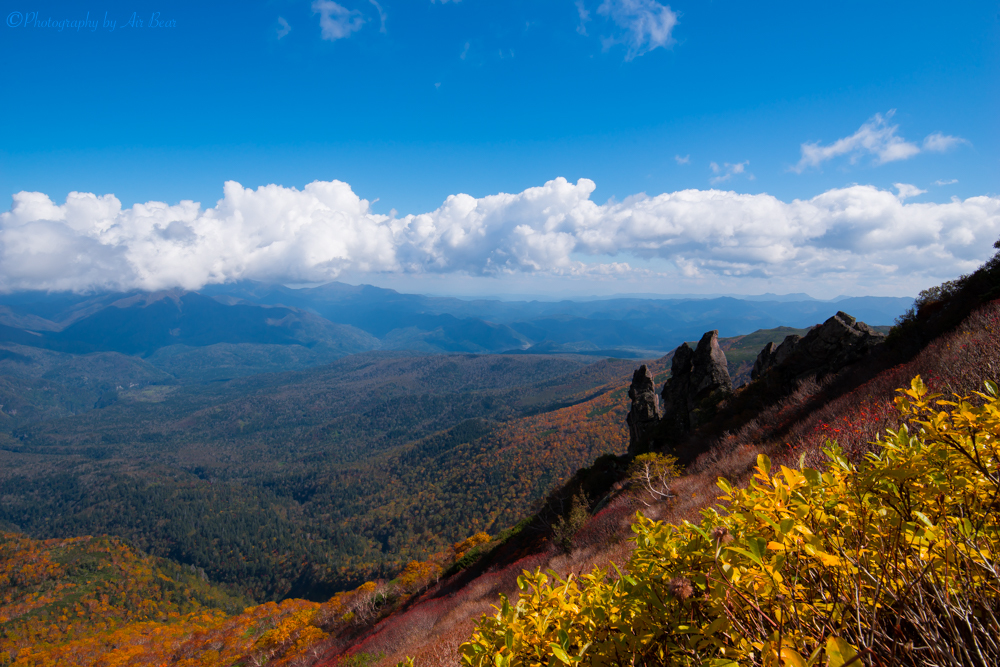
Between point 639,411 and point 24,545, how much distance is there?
198 meters

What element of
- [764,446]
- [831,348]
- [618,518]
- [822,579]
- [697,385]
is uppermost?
[831,348]

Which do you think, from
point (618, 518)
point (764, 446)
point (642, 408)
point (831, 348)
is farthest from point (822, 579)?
point (642, 408)

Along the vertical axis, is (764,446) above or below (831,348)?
below

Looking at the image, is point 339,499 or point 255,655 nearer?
point 255,655

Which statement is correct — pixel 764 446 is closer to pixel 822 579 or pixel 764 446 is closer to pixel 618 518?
pixel 618 518

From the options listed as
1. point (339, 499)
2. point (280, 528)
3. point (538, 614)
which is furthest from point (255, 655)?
point (339, 499)

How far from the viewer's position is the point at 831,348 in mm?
22344

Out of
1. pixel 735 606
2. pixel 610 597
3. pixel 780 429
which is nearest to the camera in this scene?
pixel 735 606

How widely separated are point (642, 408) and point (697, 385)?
6336 millimetres

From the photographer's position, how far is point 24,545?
124 meters

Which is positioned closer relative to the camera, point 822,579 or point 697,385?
point 822,579

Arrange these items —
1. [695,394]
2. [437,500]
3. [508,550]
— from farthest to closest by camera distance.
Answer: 1. [437,500]
2. [695,394]
3. [508,550]

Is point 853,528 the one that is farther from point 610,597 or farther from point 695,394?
point 695,394

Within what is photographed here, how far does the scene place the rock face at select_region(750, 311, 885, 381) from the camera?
21.3 metres
